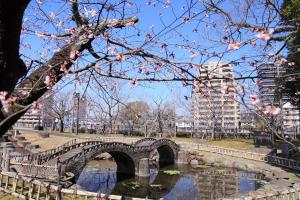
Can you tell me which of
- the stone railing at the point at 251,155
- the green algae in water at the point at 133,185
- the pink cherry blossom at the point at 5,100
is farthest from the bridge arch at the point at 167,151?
the pink cherry blossom at the point at 5,100

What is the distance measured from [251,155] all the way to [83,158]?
69.3 ft

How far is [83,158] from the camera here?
28188mm

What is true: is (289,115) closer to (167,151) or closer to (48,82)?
(48,82)

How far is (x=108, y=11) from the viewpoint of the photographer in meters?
5.59

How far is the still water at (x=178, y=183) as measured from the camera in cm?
2925

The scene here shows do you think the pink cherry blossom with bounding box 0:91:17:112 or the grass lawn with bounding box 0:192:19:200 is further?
the grass lawn with bounding box 0:192:19:200

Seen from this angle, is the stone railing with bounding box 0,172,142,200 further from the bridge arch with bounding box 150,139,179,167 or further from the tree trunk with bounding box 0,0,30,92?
the bridge arch with bounding box 150,139,179,167

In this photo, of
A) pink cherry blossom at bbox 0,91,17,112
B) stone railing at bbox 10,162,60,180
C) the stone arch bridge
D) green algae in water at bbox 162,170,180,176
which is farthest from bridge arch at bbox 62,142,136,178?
pink cherry blossom at bbox 0,91,17,112

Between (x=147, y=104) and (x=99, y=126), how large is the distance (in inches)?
594

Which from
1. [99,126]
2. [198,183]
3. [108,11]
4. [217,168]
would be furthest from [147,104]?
[108,11]

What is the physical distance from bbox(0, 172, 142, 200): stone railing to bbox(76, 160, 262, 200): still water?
1400 centimetres

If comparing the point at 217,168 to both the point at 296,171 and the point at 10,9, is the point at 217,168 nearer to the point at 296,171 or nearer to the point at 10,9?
the point at 296,171

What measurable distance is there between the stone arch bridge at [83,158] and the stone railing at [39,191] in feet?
2.41

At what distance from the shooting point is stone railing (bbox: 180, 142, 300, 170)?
105 feet
